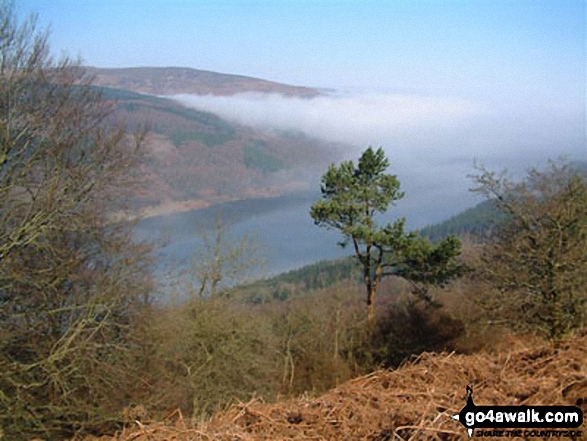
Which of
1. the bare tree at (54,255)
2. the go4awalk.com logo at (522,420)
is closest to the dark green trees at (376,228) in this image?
the bare tree at (54,255)

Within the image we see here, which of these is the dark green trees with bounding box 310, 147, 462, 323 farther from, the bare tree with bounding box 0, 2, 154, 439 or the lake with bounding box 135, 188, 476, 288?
the lake with bounding box 135, 188, 476, 288

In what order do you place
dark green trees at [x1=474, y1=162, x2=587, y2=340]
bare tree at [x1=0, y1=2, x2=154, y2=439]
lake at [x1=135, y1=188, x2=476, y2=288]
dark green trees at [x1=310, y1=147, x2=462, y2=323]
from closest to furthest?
bare tree at [x1=0, y1=2, x2=154, y2=439], dark green trees at [x1=474, y1=162, x2=587, y2=340], dark green trees at [x1=310, y1=147, x2=462, y2=323], lake at [x1=135, y1=188, x2=476, y2=288]

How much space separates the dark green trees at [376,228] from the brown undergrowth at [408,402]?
50.5 ft

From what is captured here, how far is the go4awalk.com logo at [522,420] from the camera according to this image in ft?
6.14

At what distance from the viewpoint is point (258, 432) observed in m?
2.24

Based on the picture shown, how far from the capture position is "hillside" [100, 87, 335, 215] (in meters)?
110

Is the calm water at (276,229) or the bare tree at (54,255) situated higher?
the bare tree at (54,255)

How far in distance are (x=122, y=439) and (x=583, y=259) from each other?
11.7 metres

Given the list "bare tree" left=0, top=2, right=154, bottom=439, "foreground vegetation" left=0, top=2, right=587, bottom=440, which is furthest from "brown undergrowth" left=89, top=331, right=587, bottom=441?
"bare tree" left=0, top=2, right=154, bottom=439

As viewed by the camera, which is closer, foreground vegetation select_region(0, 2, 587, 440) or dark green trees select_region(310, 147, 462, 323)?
foreground vegetation select_region(0, 2, 587, 440)

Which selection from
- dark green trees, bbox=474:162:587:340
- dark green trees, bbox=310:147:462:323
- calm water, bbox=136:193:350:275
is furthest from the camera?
calm water, bbox=136:193:350:275

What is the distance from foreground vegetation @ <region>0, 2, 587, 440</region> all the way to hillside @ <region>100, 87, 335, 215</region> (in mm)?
72172

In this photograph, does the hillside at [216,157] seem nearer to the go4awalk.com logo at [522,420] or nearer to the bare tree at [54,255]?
the bare tree at [54,255]

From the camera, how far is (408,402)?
2.33 metres
